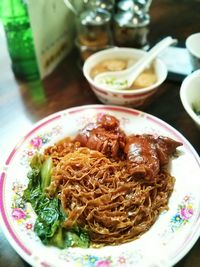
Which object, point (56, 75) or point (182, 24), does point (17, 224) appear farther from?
point (182, 24)

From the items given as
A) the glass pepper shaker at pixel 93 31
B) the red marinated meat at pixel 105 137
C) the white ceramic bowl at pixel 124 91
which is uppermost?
the glass pepper shaker at pixel 93 31

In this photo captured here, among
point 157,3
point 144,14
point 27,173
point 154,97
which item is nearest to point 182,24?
point 157,3

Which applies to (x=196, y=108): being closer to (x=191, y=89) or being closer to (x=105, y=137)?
(x=191, y=89)

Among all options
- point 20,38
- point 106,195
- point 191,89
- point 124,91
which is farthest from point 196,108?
point 20,38

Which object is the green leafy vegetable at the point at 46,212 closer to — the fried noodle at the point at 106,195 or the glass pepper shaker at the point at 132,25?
the fried noodle at the point at 106,195

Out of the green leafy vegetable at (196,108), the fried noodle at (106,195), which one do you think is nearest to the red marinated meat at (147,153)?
the fried noodle at (106,195)
